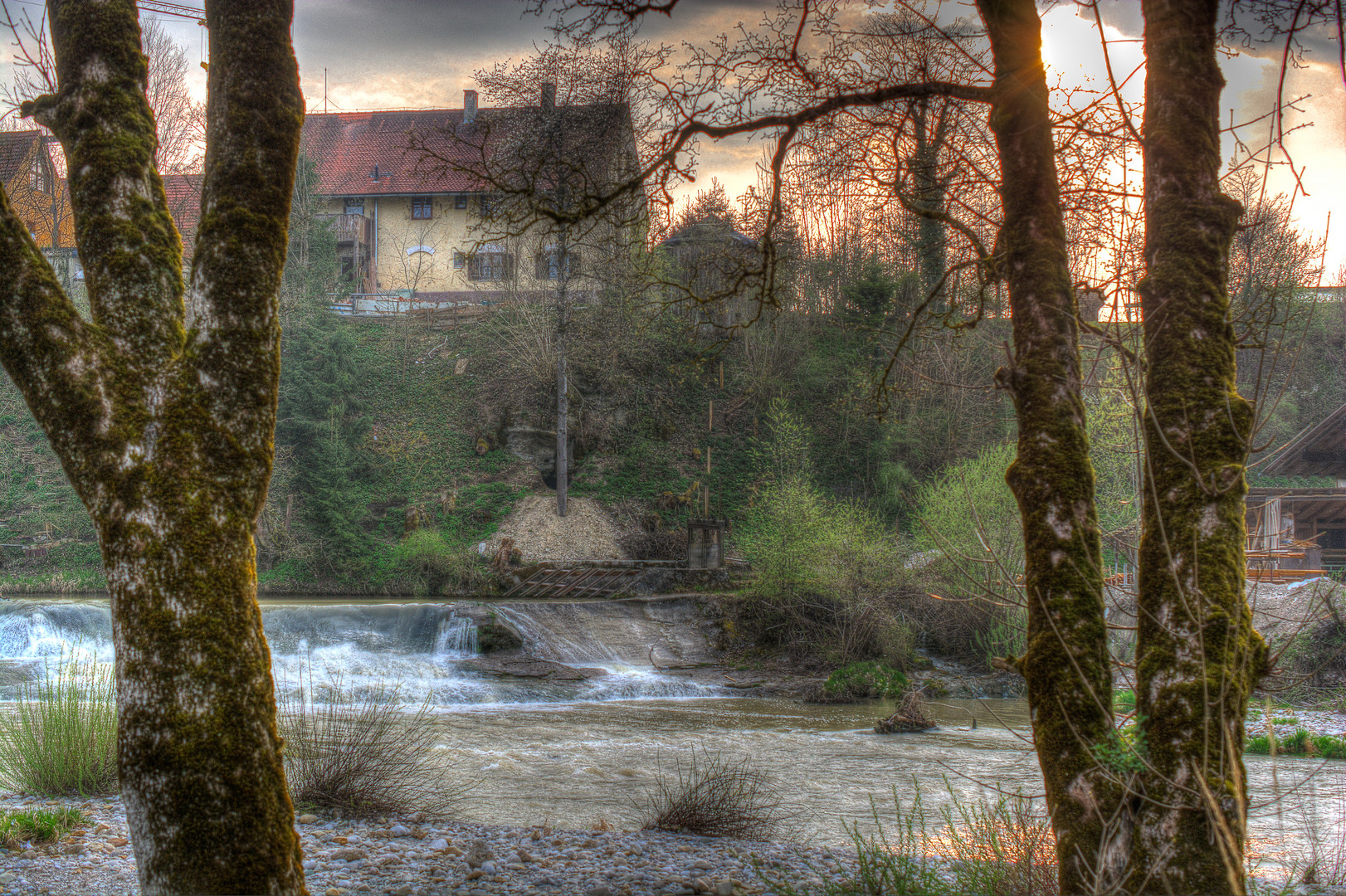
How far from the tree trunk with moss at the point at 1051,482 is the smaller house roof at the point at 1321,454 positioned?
672 inches

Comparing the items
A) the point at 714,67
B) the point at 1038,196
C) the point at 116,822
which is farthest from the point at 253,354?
the point at 116,822

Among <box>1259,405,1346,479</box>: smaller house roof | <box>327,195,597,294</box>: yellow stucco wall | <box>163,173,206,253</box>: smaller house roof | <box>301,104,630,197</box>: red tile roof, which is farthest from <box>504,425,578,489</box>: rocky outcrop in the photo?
<box>1259,405,1346,479</box>: smaller house roof

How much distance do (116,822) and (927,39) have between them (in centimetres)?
729

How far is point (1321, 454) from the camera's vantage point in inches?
707

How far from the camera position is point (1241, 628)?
2850mm

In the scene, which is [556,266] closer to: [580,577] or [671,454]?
[671,454]

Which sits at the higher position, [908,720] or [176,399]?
[176,399]

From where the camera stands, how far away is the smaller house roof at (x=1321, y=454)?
17062 millimetres

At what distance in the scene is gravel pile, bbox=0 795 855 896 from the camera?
16.0 ft

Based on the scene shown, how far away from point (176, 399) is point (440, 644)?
48.1ft

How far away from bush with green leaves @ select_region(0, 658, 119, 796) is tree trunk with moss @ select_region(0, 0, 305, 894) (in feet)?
16.0

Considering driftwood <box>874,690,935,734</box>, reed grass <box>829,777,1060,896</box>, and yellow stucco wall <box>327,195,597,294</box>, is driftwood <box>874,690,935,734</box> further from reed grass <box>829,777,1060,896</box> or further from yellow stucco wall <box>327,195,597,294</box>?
yellow stucco wall <box>327,195,597,294</box>

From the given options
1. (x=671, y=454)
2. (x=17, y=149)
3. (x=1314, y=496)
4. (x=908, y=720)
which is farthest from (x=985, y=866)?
(x=17, y=149)

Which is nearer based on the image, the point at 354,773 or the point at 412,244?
the point at 354,773
